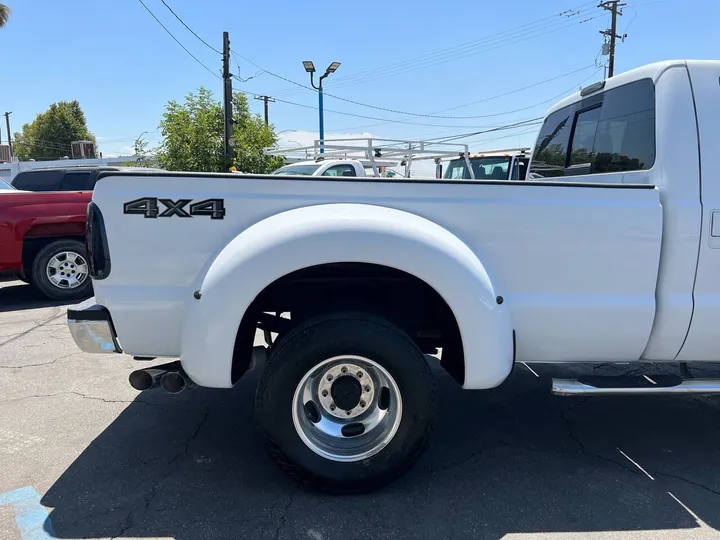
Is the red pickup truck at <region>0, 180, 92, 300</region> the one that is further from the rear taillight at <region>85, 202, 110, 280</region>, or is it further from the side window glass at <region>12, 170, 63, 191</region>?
the rear taillight at <region>85, 202, 110, 280</region>

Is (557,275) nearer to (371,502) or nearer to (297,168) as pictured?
(371,502)

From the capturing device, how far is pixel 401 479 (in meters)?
2.90

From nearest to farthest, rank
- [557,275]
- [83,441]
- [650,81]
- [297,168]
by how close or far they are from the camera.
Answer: [557,275], [650,81], [83,441], [297,168]

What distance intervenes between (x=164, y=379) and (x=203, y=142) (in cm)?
1762

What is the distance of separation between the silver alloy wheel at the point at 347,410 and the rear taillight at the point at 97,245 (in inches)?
44.8

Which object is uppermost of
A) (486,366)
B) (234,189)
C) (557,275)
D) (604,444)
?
(234,189)

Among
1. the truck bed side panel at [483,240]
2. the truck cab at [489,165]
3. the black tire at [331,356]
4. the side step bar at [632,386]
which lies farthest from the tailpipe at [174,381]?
the truck cab at [489,165]

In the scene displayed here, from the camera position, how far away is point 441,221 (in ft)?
8.76

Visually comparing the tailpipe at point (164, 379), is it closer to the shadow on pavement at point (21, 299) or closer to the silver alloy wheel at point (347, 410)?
the silver alloy wheel at point (347, 410)

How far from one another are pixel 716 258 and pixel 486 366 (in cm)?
131

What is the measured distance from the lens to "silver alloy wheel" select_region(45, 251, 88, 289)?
6.91 m

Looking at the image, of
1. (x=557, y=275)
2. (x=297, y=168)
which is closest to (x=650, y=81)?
(x=557, y=275)

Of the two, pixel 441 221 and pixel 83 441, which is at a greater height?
pixel 441 221

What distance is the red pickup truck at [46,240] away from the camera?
21.3 feet
